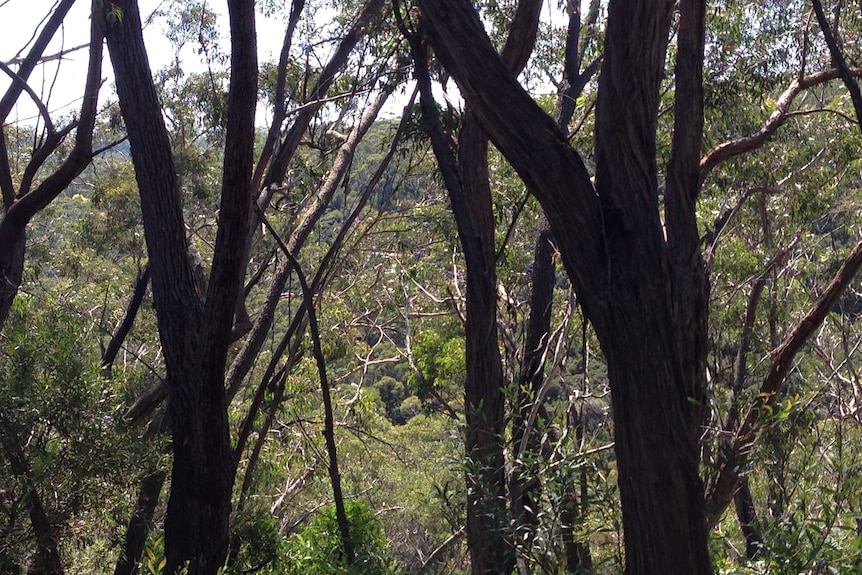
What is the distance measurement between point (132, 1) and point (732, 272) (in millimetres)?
6663

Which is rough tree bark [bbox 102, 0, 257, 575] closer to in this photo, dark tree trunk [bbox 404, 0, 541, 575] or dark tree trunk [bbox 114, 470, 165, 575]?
dark tree trunk [bbox 114, 470, 165, 575]

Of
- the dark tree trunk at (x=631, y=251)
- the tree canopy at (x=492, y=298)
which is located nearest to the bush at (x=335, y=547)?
the tree canopy at (x=492, y=298)

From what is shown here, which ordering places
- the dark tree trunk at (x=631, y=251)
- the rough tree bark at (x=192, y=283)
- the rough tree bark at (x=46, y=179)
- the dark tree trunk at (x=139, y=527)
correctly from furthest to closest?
the rough tree bark at (x=46, y=179) → the dark tree trunk at (x=139, y=527) → the rough tree bark at (x=192, y=283) → the dark tree trunk at (x=631, y=251)

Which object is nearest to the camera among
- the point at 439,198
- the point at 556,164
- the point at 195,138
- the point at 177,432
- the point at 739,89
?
the point at 556,164

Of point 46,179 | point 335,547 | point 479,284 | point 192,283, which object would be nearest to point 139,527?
point 335,547

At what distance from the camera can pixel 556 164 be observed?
3.15m

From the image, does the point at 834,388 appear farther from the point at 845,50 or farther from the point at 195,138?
the point at 195,138

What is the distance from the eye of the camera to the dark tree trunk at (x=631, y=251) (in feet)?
9.50

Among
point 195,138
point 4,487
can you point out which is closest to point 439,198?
point 195,138

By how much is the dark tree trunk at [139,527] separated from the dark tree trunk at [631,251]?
285cm

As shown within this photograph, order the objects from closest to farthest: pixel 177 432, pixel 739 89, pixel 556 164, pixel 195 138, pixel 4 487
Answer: pixel 556 164 < pixel 4 487 < pixel 177 432 < pixel 739 89 < pixel 195 138

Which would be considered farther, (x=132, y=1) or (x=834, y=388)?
(x=834, y=388)

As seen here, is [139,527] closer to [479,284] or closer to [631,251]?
[479,284]

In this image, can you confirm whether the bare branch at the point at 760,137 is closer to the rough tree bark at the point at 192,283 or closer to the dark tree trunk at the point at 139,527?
the rough tree bark at the point at 192,283
